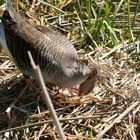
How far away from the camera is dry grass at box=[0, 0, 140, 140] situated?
4.73 metres

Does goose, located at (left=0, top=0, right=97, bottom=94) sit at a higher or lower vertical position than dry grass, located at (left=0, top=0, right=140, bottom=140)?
higher

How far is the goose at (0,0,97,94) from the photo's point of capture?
4.96 m

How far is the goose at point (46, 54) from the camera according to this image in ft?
16.3

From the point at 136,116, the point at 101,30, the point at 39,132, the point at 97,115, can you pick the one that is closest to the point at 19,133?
the point at 39,132

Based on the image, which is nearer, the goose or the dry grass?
the dry grass

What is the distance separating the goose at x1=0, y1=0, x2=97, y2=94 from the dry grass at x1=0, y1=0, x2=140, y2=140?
0.60 ft

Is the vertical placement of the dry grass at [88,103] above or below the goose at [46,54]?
below

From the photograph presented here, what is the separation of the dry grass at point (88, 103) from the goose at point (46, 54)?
183 millimetres

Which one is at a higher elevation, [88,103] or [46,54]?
[46,54]

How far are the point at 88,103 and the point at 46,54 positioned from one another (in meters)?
0.57

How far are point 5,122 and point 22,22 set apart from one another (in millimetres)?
934

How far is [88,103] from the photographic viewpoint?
5047 millimetres

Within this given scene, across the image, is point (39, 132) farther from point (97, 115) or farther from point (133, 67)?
point (133, 67)

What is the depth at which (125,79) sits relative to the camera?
524 centimetres
